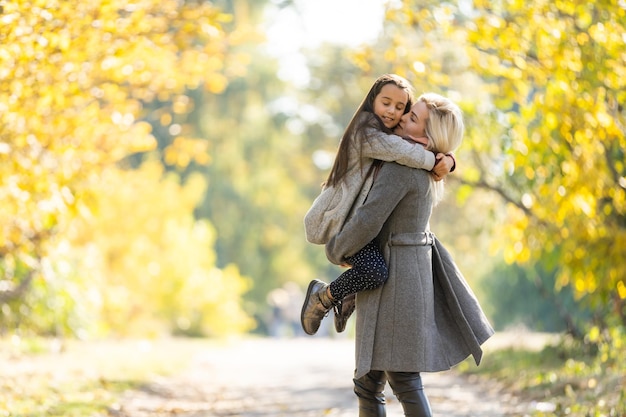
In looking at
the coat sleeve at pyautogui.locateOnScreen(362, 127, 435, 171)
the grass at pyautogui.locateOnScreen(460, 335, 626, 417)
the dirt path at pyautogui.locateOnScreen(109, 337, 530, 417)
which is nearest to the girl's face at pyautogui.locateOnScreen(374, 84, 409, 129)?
the coat sleeve at pyautogui.locateOnScreen(362, 127, 435, 171)

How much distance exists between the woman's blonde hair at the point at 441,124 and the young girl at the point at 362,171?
7 cm

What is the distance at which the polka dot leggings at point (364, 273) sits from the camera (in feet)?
14.8

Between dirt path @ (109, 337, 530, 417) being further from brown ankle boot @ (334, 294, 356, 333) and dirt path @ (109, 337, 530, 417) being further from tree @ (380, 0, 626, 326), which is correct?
brown ankle boot @ (334, 294, 356, 333)

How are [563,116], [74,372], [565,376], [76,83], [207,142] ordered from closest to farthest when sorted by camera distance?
[563,116], [76,83], [565,376], [74,372], [207,142]

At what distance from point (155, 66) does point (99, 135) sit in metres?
0.94

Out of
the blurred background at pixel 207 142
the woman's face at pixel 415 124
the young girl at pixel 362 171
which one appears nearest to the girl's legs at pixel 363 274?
the young girl at pixel 362 171

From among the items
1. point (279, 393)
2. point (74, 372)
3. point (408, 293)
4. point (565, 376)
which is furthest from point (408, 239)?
point (74, 372)

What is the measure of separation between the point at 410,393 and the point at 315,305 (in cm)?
58

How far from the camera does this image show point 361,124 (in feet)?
15.1

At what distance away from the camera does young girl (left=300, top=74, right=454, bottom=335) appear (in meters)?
4.50

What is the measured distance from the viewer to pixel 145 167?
64.3ft

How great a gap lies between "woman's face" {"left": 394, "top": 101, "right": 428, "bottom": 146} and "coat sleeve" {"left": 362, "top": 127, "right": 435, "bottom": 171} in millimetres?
117

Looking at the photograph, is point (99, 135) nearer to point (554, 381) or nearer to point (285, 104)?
point (554, 381)

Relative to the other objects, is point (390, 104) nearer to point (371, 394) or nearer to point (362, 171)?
point (362, 171)
